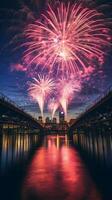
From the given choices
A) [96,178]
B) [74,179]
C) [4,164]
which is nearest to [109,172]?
[96,178]

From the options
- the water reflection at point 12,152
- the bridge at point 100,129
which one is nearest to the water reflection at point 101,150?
the bridge at point 100,129

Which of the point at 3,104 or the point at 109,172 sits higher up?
the point at 3,104

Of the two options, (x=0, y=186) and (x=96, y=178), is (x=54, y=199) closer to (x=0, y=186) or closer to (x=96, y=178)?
(x=0, y=186)

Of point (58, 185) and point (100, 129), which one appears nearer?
point (58, 185)

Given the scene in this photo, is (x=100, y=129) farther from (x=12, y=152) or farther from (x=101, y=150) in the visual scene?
(x=12, y=152)

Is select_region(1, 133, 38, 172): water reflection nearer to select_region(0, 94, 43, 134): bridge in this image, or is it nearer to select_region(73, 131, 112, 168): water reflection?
select_region(0, 94, 43, 134): bridge

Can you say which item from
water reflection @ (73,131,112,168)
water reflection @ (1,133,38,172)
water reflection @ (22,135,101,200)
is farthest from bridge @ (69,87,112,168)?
water reflection @ (1,133,38,172)

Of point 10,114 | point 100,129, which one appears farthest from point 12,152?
point 100,129

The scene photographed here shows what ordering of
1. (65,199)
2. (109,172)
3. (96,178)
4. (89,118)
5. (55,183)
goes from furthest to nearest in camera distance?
(89,118) → (109,172) → (96,178) → (55,183) → (65,199)

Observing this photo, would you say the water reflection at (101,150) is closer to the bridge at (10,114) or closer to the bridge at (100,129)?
the bridge at (100,129)

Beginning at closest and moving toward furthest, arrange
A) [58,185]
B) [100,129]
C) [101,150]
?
[58,185] → [101,150] → [100,129]

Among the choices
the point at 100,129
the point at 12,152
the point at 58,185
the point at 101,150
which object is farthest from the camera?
the point at 100,129
